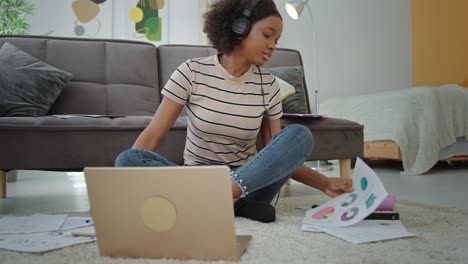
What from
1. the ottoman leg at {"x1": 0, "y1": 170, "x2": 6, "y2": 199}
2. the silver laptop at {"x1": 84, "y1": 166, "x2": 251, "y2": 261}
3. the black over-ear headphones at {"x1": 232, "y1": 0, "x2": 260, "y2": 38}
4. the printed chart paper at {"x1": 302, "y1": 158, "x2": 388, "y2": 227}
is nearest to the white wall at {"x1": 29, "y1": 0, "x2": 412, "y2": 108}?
the ottoman leg at {"x1": 0, "y1": 170, "x2": 6, "y2": 199}

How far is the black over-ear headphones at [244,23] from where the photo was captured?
132 centimetres

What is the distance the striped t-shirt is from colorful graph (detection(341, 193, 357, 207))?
0.34 meters

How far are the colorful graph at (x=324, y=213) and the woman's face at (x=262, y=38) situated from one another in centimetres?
47

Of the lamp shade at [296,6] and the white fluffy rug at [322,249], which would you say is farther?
the lamp shade at [296,6]

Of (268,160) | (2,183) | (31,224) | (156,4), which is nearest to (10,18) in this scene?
(156,4)

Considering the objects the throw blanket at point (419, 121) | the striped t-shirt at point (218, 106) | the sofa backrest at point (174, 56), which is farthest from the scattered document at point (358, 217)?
the throw blanket at point (419, 121)

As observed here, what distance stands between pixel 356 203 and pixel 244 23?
600mm

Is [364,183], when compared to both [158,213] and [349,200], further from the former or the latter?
[158,213]

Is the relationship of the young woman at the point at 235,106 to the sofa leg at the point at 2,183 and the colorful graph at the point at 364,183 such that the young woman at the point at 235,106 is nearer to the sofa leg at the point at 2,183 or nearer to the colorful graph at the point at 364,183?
the colorful graph at the point at 364,183

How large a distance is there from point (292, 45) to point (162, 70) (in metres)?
2.24

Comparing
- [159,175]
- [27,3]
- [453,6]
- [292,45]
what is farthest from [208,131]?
[453,6]

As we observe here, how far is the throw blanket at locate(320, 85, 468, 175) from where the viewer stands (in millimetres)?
2943

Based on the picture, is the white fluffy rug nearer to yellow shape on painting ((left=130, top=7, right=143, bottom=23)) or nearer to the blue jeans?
the blue jeans

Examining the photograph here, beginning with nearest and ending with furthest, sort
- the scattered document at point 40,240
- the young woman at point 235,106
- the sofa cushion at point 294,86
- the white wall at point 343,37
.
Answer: the scattered document at point 40,240
the young woman at point 235,106
the sofa cushion at point 294,86
the white wall at point 343,37
